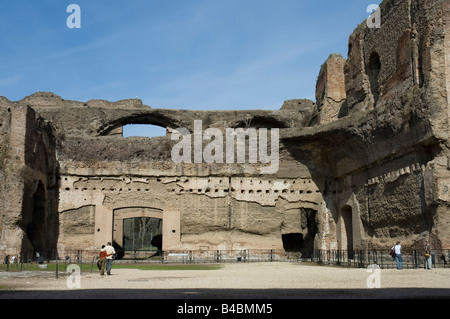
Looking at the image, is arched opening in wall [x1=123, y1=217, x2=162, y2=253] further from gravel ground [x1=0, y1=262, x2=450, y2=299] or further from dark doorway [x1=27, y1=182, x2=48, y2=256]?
gravel ground [x1=0, y1=262, x2=450, y2=299]

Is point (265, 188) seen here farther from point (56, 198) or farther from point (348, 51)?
point (56, 198)

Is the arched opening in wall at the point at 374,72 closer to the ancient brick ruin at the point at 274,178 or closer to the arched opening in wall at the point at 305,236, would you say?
the ancient brick ruin at the point at 274,178

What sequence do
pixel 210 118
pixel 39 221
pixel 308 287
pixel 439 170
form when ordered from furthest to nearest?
pixel 210 118, pixel 39 221, pixel 439 170, pixel 308 287

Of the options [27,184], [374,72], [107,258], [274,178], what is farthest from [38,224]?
[374,72]

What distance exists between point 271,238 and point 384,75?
7.54 meters

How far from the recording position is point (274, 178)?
2150cm

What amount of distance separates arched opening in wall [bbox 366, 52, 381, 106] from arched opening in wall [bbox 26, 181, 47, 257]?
41.8 feet

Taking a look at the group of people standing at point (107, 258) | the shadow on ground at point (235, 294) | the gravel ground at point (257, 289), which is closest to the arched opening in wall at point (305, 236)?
the group of people standing at point (107, 258)

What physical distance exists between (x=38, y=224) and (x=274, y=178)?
30.3 ft

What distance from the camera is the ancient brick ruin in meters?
16.4

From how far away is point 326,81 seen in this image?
2295 cm

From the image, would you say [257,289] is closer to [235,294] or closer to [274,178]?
[235,294]

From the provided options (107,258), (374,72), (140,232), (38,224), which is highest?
(374,72)
